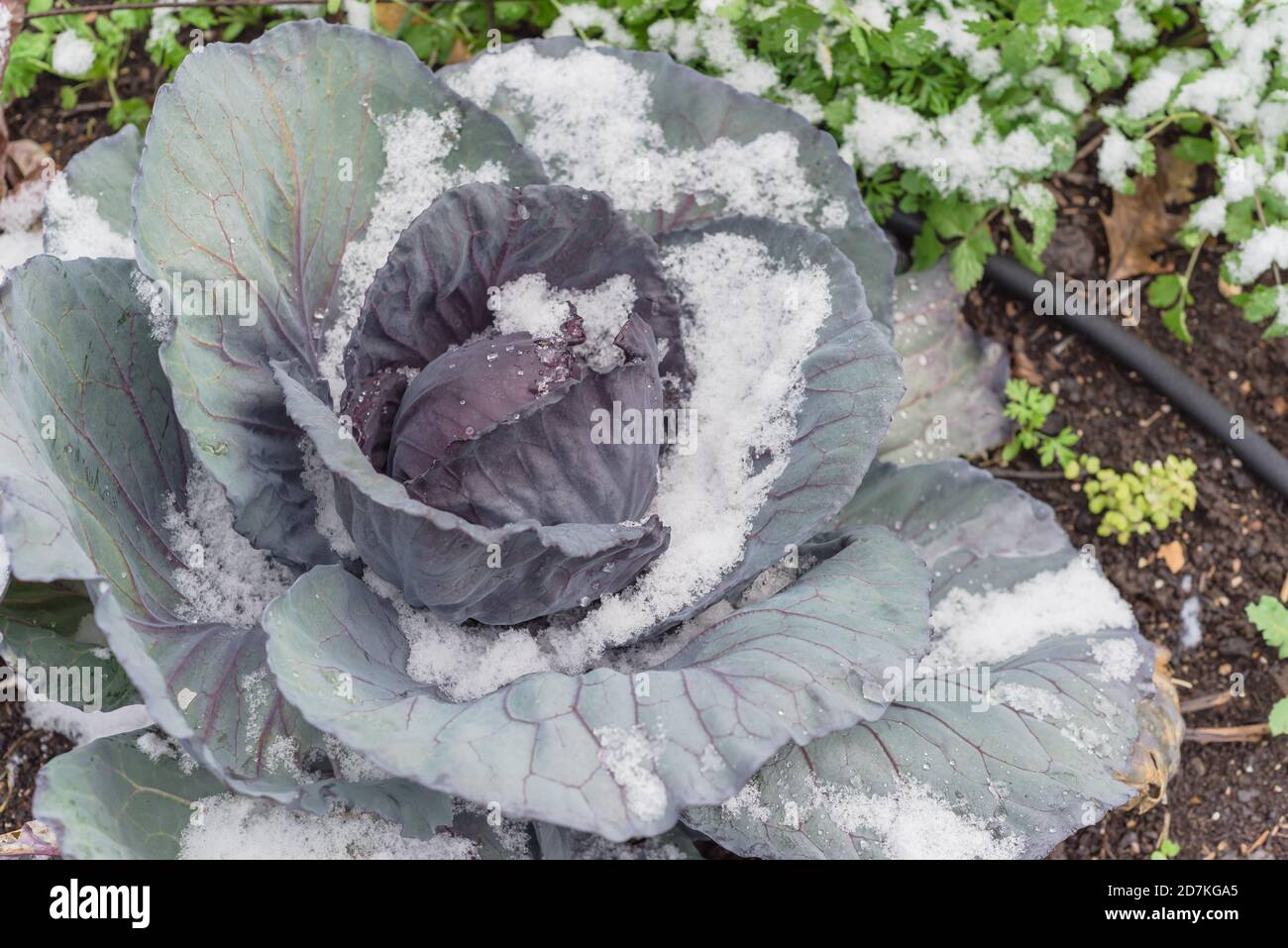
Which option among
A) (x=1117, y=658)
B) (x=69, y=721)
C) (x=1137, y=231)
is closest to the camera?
(x=1117, y=658)

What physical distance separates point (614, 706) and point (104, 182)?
5.49 feet

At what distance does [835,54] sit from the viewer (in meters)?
3.07

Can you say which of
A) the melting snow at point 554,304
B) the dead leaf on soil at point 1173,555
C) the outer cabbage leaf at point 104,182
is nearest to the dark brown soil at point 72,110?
the outer cabbage leaf at point 104,182

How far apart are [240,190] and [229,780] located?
1.03 m

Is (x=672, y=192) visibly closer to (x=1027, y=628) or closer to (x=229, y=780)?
(x=1027, y=628)

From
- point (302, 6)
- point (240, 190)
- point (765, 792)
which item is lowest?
point (765, 792)

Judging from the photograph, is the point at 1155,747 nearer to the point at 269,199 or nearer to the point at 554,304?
the point at 554,304

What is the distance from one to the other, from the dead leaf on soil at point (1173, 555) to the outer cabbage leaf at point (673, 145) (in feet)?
4.23

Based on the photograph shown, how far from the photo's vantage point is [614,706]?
5.99 feet

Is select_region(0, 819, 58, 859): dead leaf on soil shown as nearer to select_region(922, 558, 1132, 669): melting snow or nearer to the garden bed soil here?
the garden bed soil

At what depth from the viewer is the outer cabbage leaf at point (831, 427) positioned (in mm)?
2113

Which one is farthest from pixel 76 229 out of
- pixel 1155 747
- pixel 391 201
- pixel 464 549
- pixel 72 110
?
pixel 1155 747

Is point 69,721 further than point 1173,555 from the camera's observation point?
No

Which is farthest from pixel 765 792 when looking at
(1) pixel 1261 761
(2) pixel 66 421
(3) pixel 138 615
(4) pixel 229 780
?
(1) pixel 1261 761
